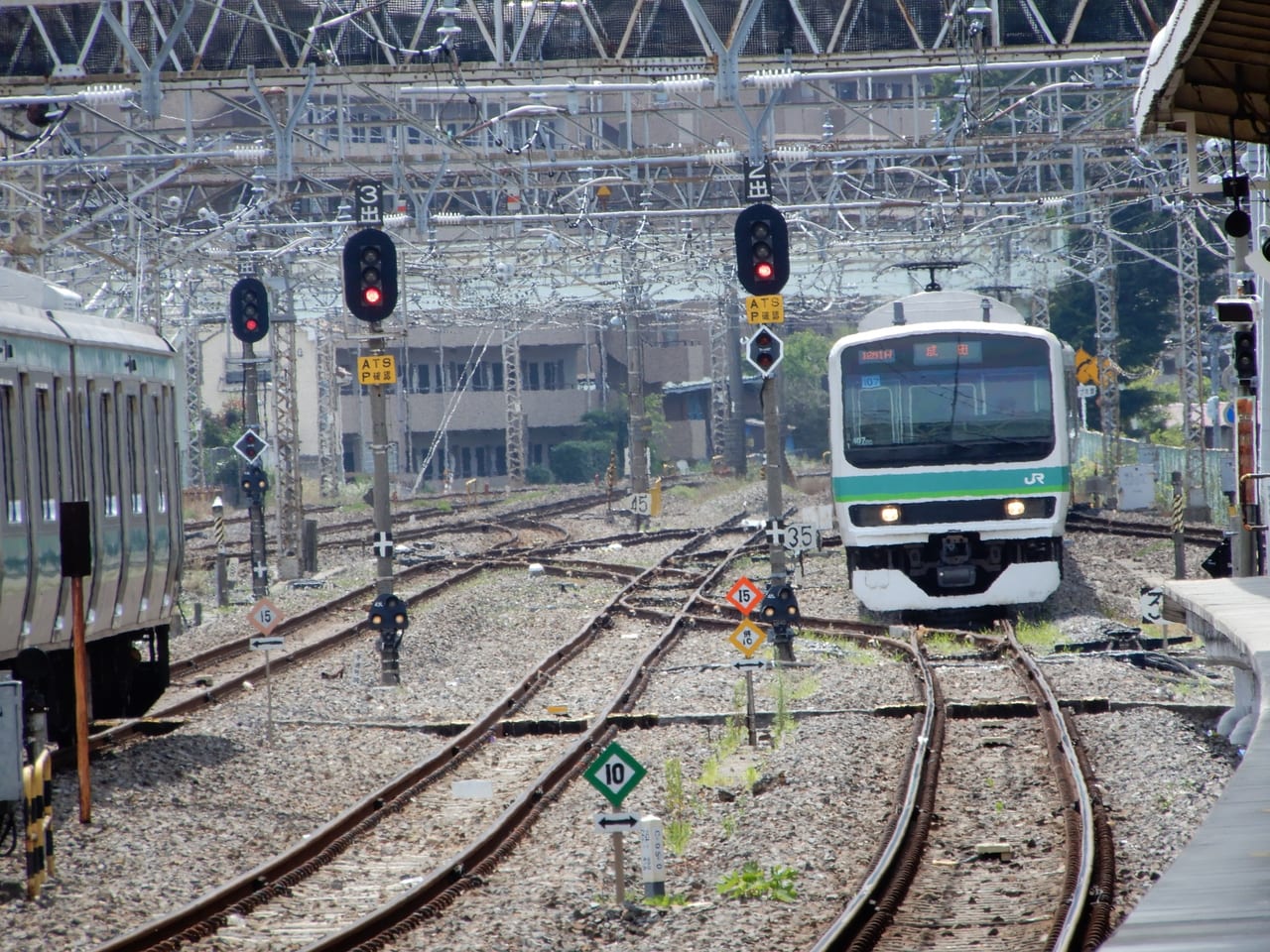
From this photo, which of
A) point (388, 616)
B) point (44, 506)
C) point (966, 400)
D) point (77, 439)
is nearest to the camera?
point (44, 506)

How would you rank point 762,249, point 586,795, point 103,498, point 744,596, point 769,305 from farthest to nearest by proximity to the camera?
point 769,305 < point 762,249 < point 744,596 < point 103,498 < point 586,795

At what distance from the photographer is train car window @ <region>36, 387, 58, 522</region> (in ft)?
36.2

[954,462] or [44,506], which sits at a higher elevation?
[44,506]

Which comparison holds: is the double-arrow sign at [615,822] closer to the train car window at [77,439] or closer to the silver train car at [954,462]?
the train car window at [77,439]

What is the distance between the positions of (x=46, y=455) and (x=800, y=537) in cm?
799

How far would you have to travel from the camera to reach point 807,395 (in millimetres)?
72625

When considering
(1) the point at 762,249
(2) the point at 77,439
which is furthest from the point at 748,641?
(2) the point at 77,439

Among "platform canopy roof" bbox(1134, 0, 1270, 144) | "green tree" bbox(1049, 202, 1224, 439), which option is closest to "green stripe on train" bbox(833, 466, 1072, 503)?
"platform canopy roof" bbox(1134, 0, 1270, 144)

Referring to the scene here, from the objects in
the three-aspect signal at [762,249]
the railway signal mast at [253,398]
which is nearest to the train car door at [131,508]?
the three-aspect signal at [762,249]

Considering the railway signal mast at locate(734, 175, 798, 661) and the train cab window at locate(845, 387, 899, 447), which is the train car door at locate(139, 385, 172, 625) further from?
the train cab window at locate(845, 387, 899, 447)

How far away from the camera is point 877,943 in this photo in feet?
24.9

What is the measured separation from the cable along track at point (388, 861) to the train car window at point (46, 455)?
110 inches

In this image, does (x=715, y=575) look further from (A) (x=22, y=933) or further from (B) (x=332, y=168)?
(A) (x=22, y=933)

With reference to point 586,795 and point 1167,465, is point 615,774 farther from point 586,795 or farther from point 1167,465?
point 1167,465
